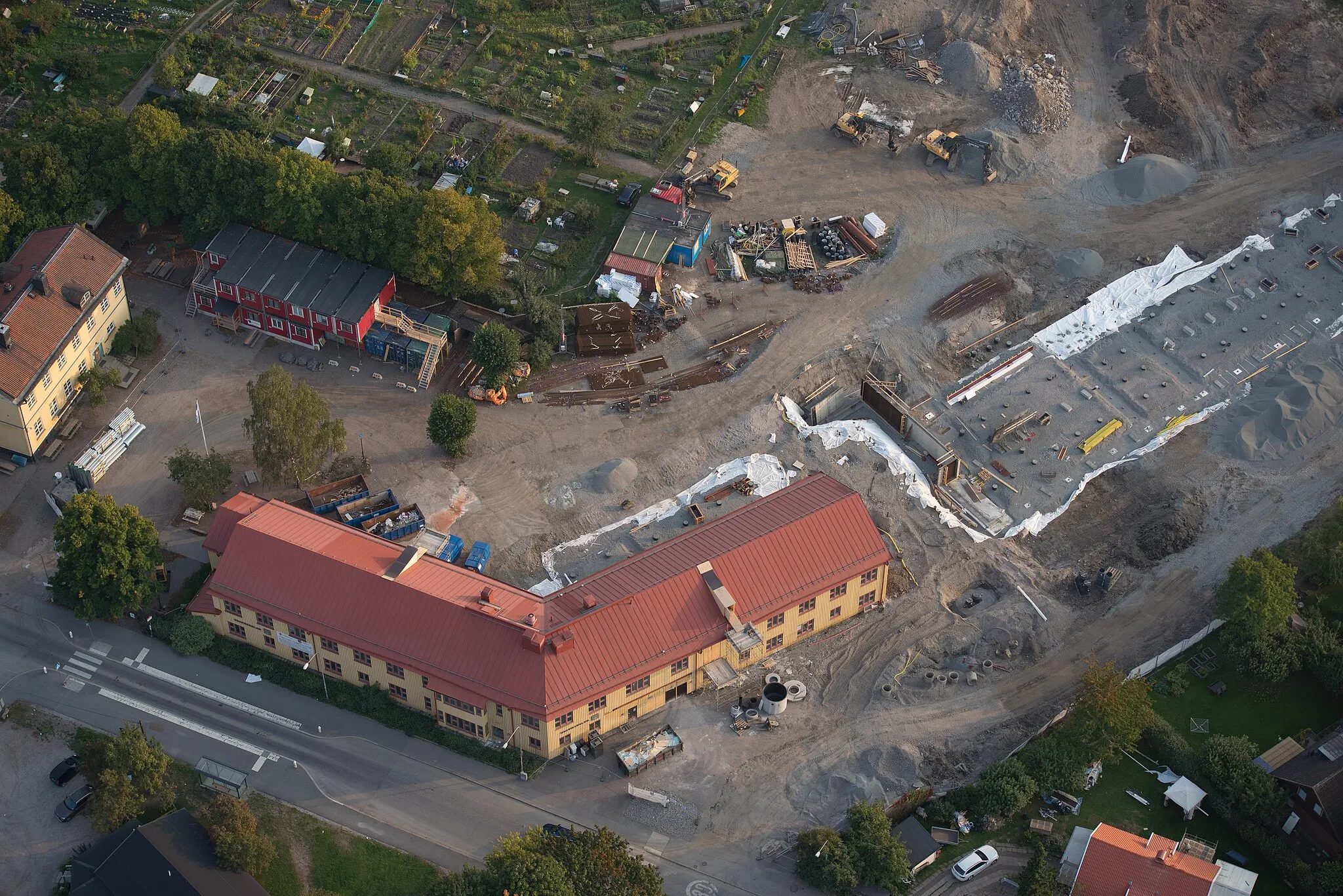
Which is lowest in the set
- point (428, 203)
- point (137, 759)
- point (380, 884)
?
point (380, 884)

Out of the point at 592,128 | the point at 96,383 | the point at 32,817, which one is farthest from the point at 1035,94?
the point at 32,817

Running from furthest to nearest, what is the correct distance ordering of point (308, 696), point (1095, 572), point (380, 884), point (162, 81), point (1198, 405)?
point (162, 81), point (1198, 405), point (1095, 572), point (308, 696), point (380, 884)

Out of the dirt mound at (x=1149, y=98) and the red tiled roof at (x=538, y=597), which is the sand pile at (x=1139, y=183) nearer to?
the dirt mound at (x=1149, y=98)

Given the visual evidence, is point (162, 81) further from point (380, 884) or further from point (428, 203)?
point (380, 884)

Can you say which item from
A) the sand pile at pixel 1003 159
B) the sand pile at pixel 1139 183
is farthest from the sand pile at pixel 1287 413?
the sand pile at pixel 1003 159

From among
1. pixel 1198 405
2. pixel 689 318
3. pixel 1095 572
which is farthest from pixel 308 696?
pixel 1198 405

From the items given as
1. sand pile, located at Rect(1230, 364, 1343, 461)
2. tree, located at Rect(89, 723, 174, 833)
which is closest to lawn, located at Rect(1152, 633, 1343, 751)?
sand pile, located at Rect(1230, 364, 1343, 461)
